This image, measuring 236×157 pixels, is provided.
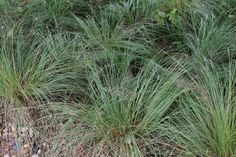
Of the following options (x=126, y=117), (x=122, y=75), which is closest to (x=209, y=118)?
(x=126, y=117)

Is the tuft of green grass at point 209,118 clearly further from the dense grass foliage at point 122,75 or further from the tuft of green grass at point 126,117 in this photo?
the tuft of green grass at point 126,117

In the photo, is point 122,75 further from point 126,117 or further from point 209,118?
point 209,118

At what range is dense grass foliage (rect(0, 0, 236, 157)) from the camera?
2447mm

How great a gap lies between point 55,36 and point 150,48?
30.1 inches

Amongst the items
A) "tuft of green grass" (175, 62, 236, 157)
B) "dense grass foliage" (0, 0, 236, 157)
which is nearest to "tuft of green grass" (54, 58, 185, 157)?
"dense grass foliage" (0, 0, 236, 157)

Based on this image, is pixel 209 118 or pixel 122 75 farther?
pixel 122 75

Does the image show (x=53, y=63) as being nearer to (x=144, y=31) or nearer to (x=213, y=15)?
(x=144, y=31)

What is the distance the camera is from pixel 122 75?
9.50 ft

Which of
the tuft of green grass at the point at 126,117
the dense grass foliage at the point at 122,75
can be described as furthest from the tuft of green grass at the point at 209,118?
the tuft of green grass at the point at 126,117

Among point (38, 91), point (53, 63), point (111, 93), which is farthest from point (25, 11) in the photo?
point (111, 93)

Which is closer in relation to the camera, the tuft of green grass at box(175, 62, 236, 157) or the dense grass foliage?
the tuft of green grass at box(175, 62, 236, 157)

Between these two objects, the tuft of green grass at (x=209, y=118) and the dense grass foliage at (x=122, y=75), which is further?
the dense grass foliage at (x=122, y=75)

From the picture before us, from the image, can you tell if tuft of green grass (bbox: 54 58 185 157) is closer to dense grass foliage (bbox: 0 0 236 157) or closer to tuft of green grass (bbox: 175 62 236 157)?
dense grass foliage (bbox: 0 0 236 157)

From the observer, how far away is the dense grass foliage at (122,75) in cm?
245
